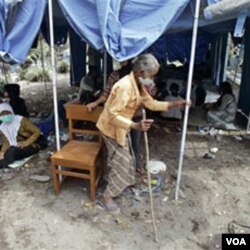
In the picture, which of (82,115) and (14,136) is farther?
(14,136)

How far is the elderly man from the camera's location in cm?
324

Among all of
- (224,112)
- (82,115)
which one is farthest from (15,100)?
(224,112)

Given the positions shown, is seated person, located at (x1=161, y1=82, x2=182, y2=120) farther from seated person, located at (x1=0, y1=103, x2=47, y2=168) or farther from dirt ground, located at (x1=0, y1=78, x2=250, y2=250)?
seated person, located at (x1=0, y1=103, x2=47, y2=168)

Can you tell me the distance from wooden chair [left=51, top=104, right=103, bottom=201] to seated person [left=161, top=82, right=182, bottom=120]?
265 centimetres

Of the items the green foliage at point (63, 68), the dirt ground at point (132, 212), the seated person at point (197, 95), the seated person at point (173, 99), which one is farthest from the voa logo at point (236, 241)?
the green foliage at point (63, 68)

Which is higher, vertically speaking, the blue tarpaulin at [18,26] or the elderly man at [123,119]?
the blue tarpaulin at [18,26]

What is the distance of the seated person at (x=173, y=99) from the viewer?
6.77m

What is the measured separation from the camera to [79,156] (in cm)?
391

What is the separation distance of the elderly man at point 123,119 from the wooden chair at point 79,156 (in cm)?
26

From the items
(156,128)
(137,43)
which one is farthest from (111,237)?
(156,128)

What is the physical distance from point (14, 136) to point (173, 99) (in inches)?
144

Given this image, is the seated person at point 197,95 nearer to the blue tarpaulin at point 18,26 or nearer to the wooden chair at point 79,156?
the wooden chair at point 79,156

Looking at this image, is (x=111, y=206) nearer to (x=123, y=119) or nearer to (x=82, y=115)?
(x=123, y=119)

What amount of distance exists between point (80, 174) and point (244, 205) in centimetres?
198
